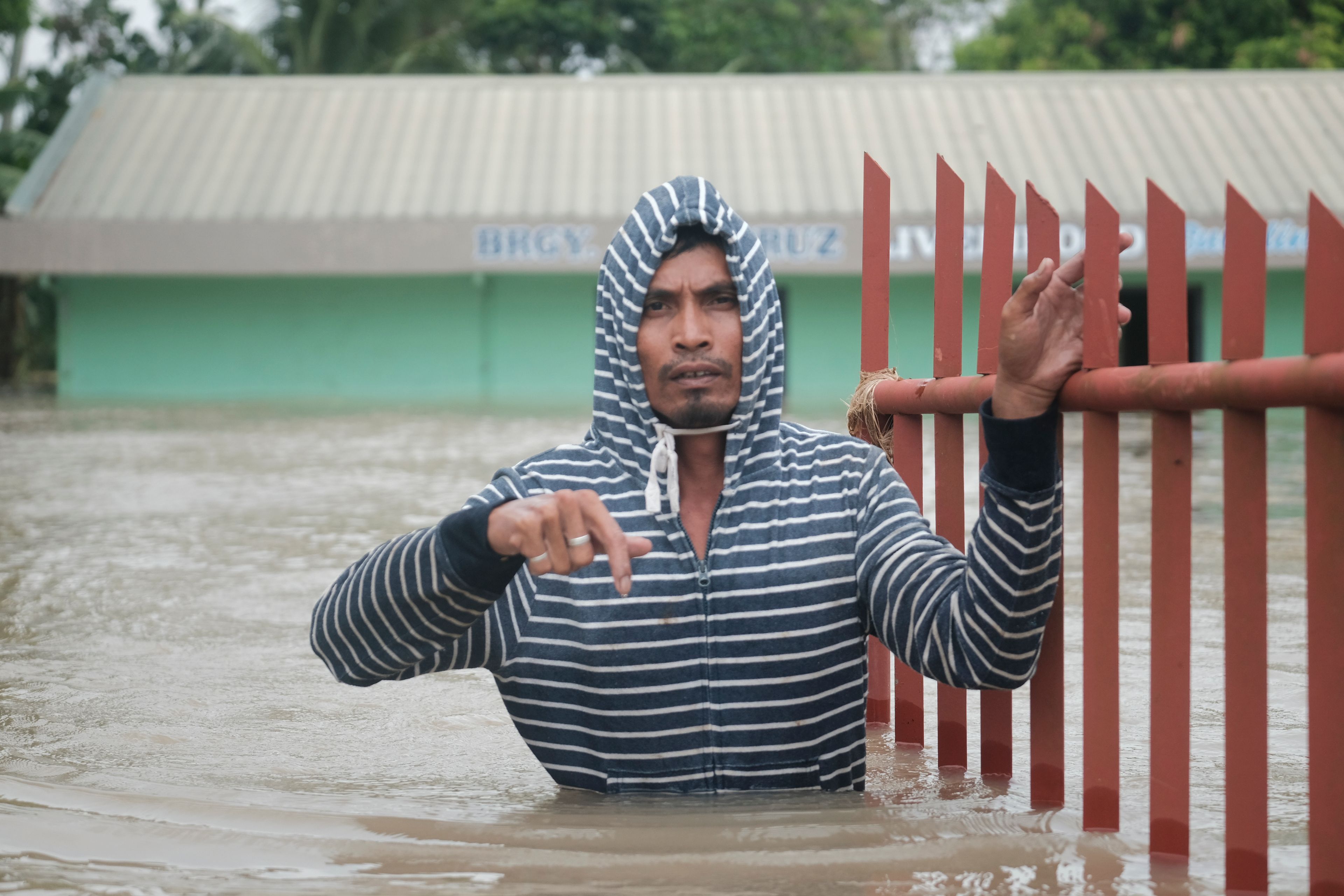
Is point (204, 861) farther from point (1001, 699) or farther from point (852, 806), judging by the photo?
point (1001, 699)

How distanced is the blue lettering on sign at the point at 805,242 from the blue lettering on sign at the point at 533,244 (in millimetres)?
2352

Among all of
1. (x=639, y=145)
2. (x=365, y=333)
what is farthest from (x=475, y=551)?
(x=365, y=333)

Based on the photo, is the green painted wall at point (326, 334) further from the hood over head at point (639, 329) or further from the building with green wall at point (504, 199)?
the hood over head at point (639, 329)

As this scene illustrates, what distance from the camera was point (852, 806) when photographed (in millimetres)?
2510

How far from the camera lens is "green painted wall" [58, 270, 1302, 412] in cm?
2080

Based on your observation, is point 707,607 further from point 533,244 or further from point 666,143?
point 666,143

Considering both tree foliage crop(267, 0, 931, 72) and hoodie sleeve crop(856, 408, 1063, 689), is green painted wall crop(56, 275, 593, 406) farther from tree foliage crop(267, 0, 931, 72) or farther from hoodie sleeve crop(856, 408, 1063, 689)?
hoodie sleeve crop(856, 408, 1063, 689)

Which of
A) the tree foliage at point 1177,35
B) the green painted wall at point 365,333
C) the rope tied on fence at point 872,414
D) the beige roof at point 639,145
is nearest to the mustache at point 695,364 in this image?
the rope tied on fence at point 872,414

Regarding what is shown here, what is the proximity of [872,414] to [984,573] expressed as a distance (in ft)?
3.13

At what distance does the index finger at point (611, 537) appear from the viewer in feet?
→ 6.30

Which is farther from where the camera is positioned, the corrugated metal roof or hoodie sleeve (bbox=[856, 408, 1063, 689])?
the corrugated metal roof

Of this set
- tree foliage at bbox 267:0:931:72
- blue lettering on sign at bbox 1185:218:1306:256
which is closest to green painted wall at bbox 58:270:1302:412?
blue lettering on sign at bbox 1185:218:1306:256

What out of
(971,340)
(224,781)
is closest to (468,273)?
(971,340)

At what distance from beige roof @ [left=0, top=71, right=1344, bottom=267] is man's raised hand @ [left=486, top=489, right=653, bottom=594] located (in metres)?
16.9
